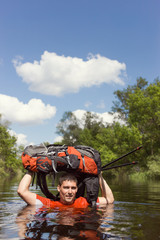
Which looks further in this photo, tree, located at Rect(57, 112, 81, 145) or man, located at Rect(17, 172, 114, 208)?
tree, located at Rect(57, 112, 81, 145)

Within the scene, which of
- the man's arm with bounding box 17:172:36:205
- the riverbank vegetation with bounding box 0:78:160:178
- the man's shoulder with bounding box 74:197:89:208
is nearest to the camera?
the man's arm with bounding box 17:172:36:205

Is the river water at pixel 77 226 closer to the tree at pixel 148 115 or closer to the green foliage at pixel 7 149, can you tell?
the tree at pixel 148 115

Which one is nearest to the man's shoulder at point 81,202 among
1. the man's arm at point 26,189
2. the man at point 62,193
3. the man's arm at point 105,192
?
the man at point 62,193

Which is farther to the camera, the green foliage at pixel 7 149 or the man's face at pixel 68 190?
the green foliage at pixel 7 149

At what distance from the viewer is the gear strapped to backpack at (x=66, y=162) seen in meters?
5.23

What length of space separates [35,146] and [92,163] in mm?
1348

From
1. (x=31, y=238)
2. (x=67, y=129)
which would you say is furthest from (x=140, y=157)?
(x=31, y=238)

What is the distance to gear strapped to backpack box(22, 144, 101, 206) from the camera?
523 cm

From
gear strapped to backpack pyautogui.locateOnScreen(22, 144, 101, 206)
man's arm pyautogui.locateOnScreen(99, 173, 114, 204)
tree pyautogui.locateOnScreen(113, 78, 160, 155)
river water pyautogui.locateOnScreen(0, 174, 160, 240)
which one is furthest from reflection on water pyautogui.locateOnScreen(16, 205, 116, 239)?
tree pyautogui.locateOnScreen(113, 78, 160, 155)

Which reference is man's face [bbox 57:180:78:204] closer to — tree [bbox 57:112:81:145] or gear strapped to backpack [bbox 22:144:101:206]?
gear strapped to backpack [bbox 22:144:101:206]

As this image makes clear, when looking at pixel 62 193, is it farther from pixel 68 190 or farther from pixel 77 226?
pixel 77 226

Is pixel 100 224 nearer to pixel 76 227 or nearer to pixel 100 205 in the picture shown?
pixel 76 227

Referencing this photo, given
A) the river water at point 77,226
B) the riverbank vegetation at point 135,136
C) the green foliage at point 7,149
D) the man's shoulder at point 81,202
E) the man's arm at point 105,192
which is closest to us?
the river water at point 77,226

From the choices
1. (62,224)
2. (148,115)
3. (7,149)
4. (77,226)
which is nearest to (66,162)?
(62,224)
